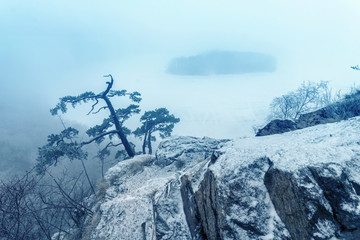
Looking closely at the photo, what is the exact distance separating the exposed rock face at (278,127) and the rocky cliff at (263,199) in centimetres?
175

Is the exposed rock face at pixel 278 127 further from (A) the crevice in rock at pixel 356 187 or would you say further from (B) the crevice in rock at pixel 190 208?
(A) the crevice in rock at pixel 356 187

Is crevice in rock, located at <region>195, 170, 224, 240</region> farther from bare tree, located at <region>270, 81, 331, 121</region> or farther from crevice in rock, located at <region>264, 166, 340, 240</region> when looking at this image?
bare tree, located at <region>270, 81, 331, 121</region>

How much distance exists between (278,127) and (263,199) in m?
4.02

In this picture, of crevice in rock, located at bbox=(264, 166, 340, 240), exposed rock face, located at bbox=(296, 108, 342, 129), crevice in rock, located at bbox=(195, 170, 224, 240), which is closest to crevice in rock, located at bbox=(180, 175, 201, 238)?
crevice in rock, located at bbox=(195, 170, 224, 240)

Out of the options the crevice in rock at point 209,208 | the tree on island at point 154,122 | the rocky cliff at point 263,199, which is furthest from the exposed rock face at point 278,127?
the tree on island at point 154,122

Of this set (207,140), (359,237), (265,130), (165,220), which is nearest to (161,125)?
(207,140)

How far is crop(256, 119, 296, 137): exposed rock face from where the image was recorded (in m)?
6.69

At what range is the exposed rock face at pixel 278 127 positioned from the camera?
6.69m

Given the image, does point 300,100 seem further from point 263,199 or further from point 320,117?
point 263,199

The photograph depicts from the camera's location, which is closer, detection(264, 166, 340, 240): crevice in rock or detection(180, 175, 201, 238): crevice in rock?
detection(264, 166, 340, 240): crevice in rock

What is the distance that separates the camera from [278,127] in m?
6.76

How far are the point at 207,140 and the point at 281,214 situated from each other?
23.4 feet

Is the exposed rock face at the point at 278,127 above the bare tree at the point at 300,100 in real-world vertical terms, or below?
below

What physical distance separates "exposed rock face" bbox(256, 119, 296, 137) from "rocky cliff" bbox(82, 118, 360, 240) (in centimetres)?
175
